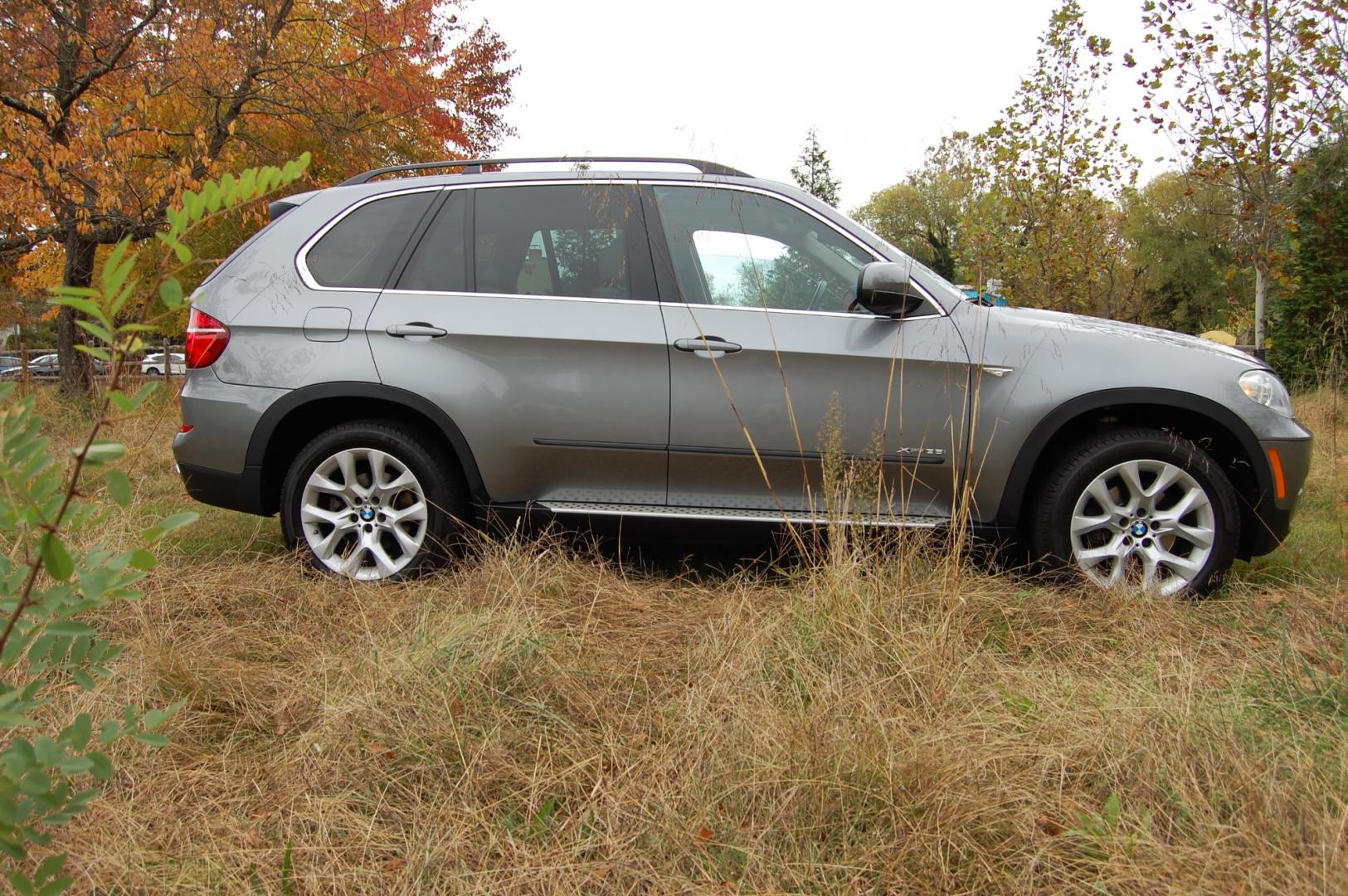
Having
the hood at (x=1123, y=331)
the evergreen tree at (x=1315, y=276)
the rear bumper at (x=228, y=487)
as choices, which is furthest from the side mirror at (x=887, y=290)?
the evergreen tree at (x=1315, y=276)

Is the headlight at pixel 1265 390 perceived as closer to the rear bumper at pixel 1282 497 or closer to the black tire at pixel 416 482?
the rear bumper at pixel 1282 497

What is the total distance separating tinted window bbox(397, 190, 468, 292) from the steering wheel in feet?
4.82

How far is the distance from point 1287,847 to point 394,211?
12.4 ft

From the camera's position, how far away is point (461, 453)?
3.76 m

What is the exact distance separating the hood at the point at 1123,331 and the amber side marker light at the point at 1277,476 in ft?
1.21

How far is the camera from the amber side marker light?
139 inches

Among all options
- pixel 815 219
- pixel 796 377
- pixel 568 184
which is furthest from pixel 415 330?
pixel 815 219

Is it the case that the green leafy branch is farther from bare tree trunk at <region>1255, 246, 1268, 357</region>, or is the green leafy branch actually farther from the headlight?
bare tree trunk at <region>1255, 246, 1268, 357</region>

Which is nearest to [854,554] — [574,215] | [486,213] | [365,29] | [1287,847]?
[1287,847]

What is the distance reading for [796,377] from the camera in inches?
143

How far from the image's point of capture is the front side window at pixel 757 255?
372 cm

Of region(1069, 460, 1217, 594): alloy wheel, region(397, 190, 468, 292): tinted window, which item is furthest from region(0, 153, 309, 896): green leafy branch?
region(1069, 460, 1217, 594): alloy wheel

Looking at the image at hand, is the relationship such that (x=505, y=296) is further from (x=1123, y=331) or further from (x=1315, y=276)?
(x=1315, y=276)

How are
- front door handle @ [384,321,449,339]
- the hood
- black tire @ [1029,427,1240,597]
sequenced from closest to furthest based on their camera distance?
black tire @ [1029,427,1240,597], the hood, front door handle @ [384,321,449,339]
